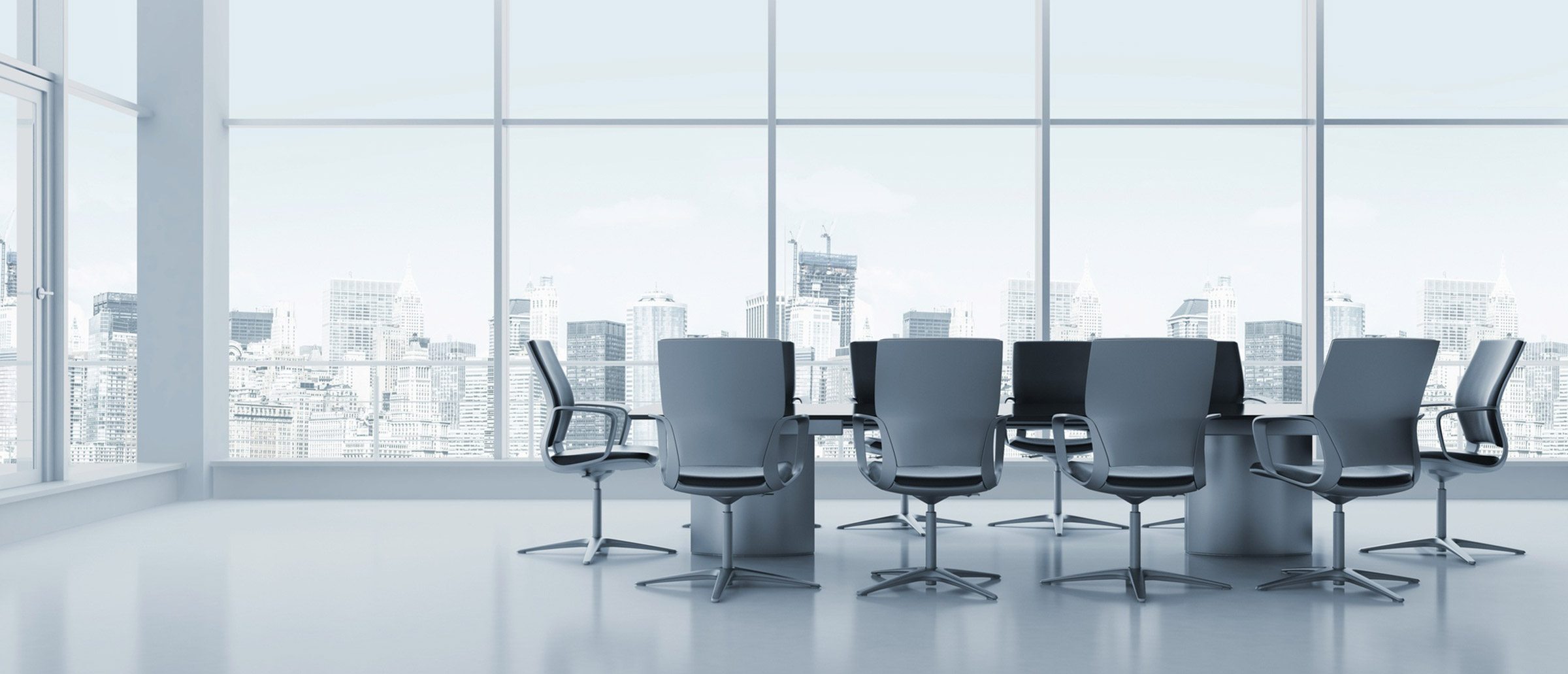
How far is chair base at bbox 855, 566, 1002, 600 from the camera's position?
3.65 metres

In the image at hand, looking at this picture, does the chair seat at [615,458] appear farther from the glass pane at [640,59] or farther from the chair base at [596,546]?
the glass pane at [640,59]

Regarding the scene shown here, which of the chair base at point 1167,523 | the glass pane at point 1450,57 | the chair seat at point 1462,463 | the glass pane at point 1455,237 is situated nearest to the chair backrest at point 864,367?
the chair base at point 1167,523

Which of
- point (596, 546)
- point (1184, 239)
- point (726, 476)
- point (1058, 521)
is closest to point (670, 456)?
point (726, 476)

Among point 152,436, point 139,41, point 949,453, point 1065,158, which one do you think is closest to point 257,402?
point 152,436

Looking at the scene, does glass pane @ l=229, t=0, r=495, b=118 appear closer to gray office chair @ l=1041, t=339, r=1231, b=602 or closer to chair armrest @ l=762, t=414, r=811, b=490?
chair armrest @ l=762, t=414, r=811, b=490

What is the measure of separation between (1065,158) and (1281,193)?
1462 millimetres

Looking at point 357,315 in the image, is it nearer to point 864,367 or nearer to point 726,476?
point 864,367

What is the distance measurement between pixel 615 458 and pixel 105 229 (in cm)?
410

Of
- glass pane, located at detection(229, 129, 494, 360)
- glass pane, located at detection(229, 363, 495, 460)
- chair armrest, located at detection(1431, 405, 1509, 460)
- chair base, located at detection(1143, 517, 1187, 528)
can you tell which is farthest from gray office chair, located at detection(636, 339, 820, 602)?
glass pane, located at detection(229, 129, 494, 360)

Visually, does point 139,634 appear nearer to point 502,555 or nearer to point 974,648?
point 502,555

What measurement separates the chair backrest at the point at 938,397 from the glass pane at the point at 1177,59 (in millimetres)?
3536

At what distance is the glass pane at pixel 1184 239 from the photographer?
259 inches

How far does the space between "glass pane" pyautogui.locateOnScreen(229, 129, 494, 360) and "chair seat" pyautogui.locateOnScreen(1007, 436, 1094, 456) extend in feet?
11.6

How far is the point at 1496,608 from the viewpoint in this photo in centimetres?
350
